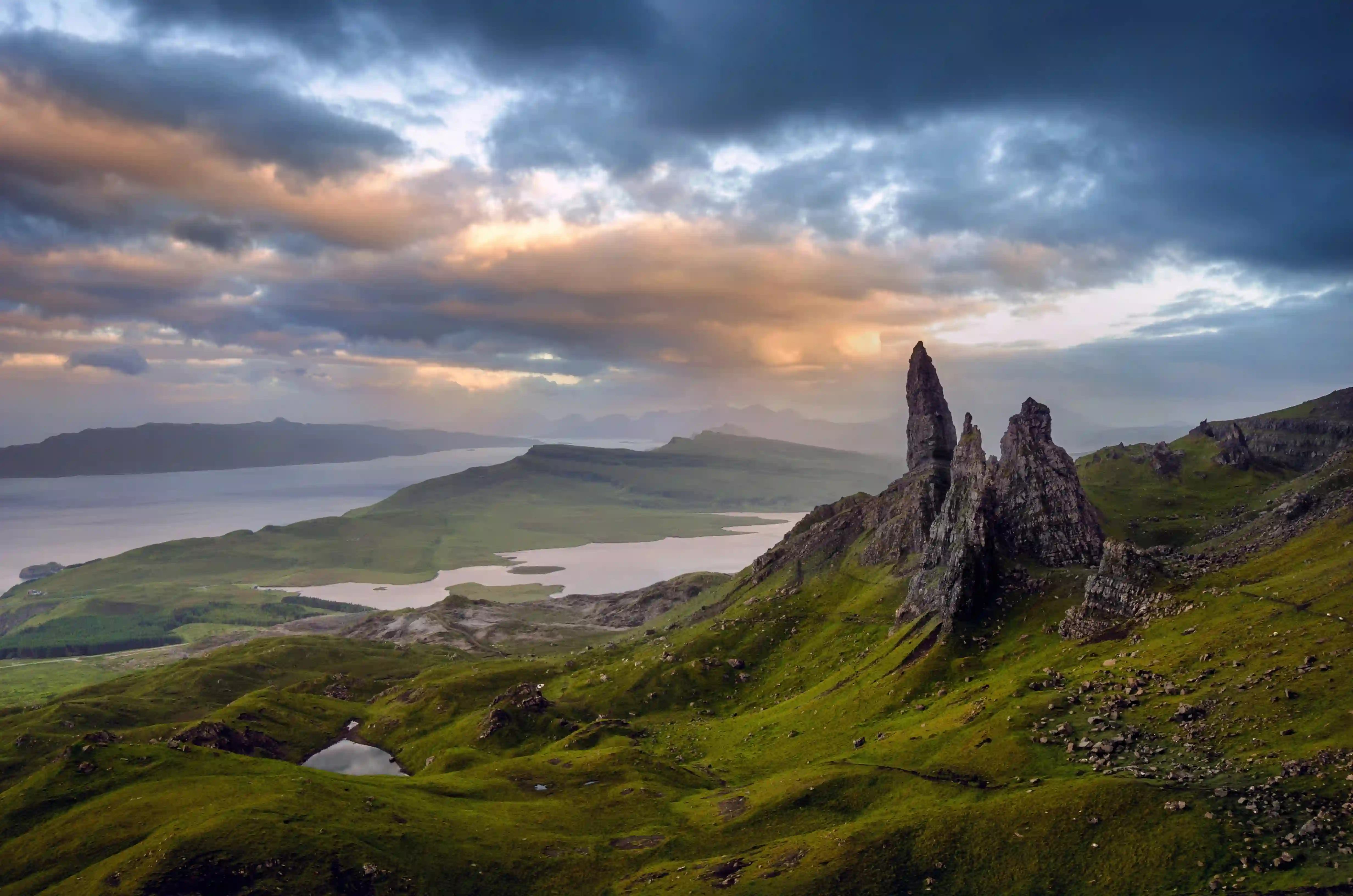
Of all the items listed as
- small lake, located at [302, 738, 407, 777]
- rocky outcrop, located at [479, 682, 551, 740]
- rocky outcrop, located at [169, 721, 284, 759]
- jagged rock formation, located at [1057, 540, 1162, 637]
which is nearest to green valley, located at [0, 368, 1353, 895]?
jagged rock formation, located at [1057, 540, 1162, 637]

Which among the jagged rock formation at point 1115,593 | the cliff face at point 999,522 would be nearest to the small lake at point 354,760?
the cliff face at point 999,522

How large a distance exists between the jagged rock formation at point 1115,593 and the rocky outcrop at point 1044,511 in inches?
1179

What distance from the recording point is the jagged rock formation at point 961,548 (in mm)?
127225

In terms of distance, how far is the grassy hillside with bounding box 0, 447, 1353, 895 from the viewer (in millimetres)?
61844

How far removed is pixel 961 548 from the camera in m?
134

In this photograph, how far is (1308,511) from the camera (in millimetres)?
127250

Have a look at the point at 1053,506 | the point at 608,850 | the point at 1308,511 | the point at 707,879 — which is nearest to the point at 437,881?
the point at 608,850

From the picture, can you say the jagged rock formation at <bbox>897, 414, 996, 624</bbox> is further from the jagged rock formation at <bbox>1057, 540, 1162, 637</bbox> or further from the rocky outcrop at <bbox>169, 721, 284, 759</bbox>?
the rocky outcrop at <bbox>169, 721, 284, 759</bbox>

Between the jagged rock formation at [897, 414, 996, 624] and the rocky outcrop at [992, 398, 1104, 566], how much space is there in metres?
4.29

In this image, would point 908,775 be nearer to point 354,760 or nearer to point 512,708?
point 512,708

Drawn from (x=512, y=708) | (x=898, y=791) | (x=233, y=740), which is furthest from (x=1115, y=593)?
(x=233, y=740)

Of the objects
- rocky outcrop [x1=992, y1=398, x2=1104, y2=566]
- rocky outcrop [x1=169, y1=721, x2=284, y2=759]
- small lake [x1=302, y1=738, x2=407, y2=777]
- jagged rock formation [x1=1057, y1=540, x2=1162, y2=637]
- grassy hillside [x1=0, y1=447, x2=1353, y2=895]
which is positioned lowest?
small lake [x1=302, y1=738, x2=407, y2=777]

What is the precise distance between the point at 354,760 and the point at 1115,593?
12954 centimetres

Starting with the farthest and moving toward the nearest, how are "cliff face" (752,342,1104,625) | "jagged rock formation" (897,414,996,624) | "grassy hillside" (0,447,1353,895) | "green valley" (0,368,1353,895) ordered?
"cliff face" (752,342,1104,625) → "jagged rock formation" (897,414,996,624) → "green valley" (0,368,1353,895) → "grassy hillside" (0,447,1353,895)
